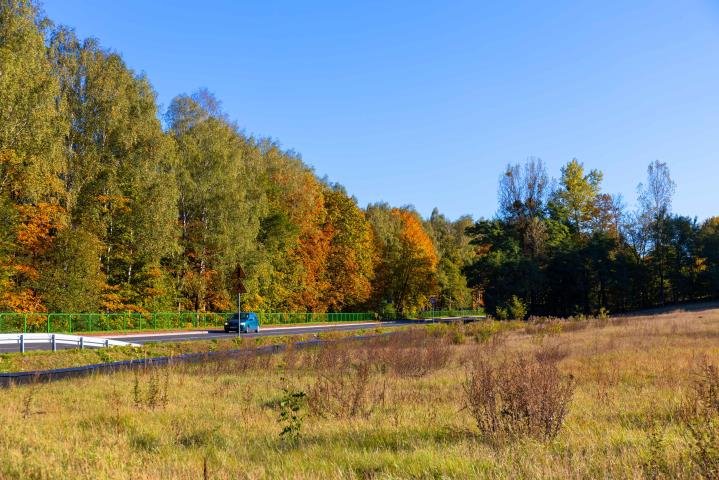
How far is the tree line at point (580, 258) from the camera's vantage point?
55219 mm

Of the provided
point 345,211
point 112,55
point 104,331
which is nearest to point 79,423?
point 104,331

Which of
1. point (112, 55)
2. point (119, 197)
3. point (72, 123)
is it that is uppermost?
point (112, 55)

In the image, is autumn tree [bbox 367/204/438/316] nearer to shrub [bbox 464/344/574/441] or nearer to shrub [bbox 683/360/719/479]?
shrub [bbox 683/360/719/479]

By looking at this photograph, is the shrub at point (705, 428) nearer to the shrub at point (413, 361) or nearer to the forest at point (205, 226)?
the shrub at point (413, 361)

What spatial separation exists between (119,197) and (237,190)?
12203 mm

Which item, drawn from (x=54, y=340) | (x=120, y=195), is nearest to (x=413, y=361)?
(x=54, y=340)

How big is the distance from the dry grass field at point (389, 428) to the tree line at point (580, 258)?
141ft

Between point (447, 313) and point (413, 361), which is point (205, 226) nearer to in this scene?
point (413, 361)

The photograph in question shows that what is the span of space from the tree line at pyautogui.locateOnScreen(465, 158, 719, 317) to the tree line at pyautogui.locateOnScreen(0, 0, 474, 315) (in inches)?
888

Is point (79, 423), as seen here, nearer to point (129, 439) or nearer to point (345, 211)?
point (129, 439)

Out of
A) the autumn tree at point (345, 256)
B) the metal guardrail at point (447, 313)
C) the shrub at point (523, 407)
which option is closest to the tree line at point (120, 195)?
the autumn tree at point (345, 256)

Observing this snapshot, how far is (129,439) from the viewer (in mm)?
7074

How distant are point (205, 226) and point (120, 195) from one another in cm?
916

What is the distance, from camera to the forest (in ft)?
100
